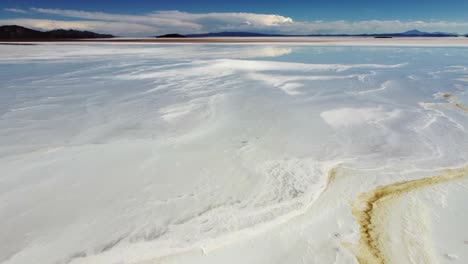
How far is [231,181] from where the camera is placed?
12.9ft

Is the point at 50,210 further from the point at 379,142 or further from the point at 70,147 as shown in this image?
the point at 379,142

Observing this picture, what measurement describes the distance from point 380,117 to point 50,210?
5844 mm

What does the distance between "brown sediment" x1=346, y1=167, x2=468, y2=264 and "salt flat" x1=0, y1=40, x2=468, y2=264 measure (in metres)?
0.02

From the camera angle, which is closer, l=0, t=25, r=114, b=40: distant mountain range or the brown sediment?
the brown sediment

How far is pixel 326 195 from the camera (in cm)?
367

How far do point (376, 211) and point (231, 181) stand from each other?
5.02 ft

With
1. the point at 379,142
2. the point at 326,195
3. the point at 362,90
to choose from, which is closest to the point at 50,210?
the point at 326,195

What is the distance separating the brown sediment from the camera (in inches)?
107

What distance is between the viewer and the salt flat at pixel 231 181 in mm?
2816

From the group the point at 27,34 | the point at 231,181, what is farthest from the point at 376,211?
the point at 27,34

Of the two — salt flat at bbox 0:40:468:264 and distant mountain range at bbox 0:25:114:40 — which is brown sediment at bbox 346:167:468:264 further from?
distant mountain range at bbox 0:25:114:40

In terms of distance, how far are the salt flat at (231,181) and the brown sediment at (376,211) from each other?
0.05 feet

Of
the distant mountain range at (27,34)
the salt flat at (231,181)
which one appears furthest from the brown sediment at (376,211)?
the distant mountain range at (27,34)

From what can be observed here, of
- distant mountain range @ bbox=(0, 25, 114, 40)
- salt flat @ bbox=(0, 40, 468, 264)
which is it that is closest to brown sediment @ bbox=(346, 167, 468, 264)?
salt flat @ bbox=(0, 40, 468, 264)
